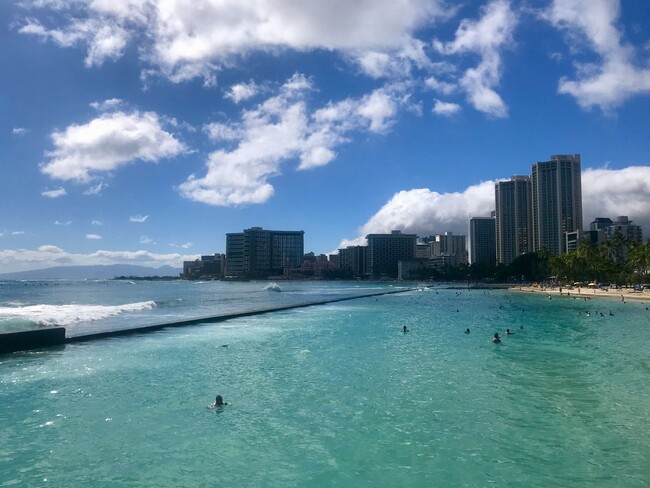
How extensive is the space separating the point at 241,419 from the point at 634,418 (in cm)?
1068

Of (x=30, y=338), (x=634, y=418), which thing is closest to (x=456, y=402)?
(x=634, y=418)

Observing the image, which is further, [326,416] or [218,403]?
[218,403]

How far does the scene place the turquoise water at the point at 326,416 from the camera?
977 centimetres

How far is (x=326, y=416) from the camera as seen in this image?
13.4 metres

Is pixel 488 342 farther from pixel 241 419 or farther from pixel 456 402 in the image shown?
pixel 241 419

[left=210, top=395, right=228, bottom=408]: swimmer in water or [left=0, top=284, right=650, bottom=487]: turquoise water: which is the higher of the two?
[left=210, top=395, right=228, bottom=408]: swimmer in water

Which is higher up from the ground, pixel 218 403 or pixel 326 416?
pixel 218 403

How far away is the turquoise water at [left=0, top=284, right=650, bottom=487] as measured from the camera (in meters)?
9.77

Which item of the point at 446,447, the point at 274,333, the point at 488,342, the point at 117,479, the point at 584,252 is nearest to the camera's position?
the point at 117,479

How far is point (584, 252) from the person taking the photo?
11094 cm

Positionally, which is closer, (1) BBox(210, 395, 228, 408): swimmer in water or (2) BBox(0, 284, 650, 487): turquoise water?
(2) BBox(0, 284, 650, 487): turquoise water

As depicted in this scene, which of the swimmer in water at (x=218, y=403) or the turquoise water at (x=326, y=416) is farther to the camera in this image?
the swimmer in water at (x=218, y=403)

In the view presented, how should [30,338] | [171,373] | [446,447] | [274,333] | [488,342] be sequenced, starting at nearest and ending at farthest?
[446,447], [171,373], [30,338], [488,342], [274,333]

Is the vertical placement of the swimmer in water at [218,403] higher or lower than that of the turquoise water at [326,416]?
higher
